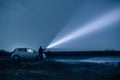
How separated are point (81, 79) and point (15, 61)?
18083 mm

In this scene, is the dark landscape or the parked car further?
the parked car

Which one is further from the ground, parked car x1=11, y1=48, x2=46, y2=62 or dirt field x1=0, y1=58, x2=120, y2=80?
parked car x1=11, y1=48, x2=46, y2=62

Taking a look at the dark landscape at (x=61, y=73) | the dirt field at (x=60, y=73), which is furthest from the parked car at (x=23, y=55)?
the dirt field at (x=60, y=73)

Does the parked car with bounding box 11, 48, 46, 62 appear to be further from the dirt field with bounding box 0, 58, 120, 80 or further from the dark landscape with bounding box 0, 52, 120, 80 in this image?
the dirt field with bounding box 0, 58, 120, 80

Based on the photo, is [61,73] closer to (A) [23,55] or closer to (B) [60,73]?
(B) [60,73]

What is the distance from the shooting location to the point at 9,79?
40.1 feet

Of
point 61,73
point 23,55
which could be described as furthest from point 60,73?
point 23,55

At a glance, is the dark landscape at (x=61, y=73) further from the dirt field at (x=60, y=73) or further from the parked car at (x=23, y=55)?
the parked car at (x=23, y=55)

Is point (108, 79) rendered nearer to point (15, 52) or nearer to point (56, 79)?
point (56, 79)

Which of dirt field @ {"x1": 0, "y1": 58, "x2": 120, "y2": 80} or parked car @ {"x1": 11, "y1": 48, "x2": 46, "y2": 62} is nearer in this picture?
dirt field @ {"x1": 0, "y1": 58, "x2": 120, "y2": 80}

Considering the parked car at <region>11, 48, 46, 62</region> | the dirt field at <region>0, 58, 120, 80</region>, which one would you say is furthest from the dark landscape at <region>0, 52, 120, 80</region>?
the parked car at <region>11, 48, 46, 62</region>

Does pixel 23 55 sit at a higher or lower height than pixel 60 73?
higher

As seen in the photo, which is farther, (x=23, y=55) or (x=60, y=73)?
(x=23, y=55)

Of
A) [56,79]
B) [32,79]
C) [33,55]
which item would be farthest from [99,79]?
[33,55]
